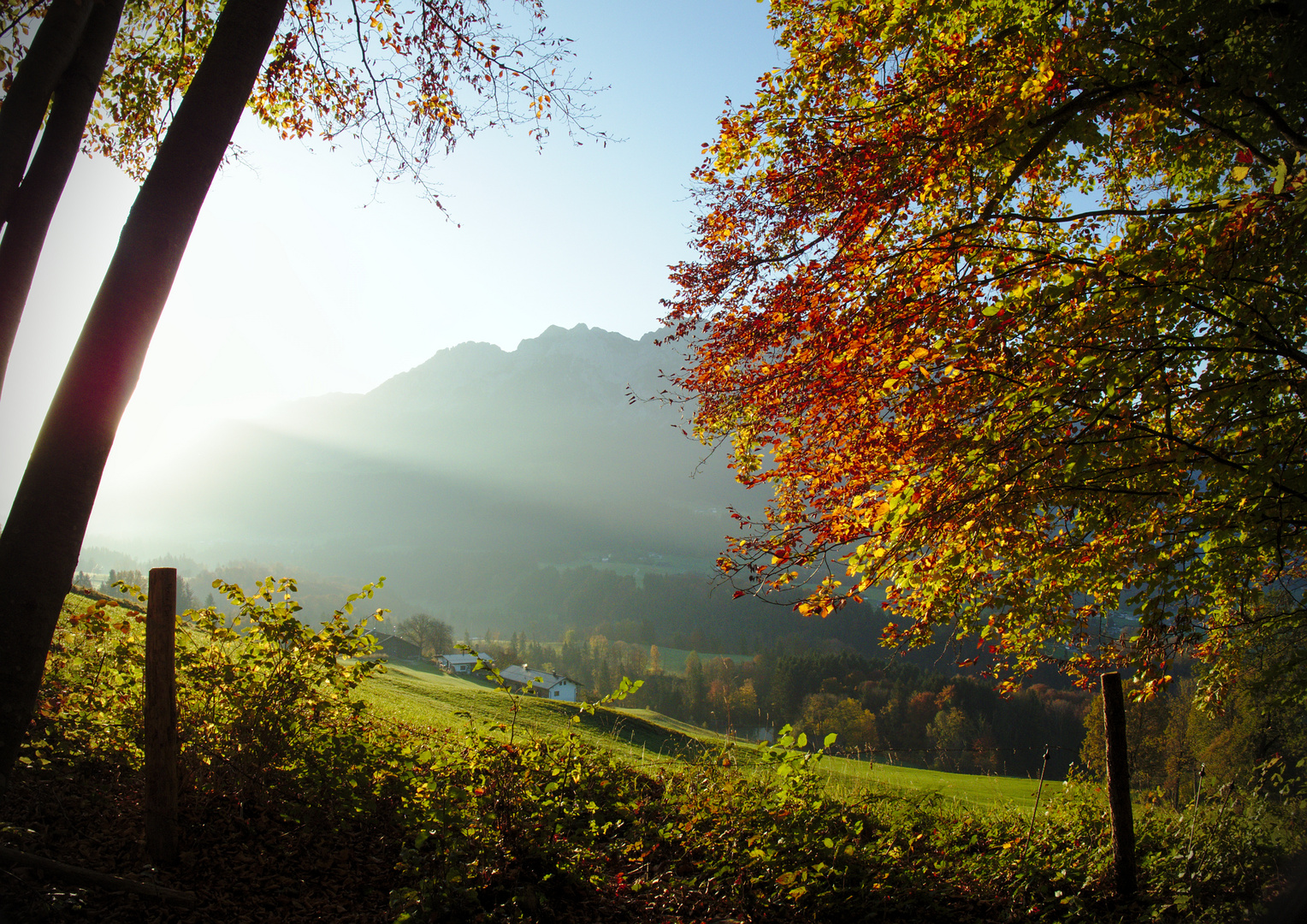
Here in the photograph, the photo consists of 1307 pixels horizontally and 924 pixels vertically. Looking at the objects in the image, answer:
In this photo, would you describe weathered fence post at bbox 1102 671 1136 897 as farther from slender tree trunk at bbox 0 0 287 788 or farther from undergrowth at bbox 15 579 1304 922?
slender tree trunk at bbox 0 0 287 788

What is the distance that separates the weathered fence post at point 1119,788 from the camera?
196 inches

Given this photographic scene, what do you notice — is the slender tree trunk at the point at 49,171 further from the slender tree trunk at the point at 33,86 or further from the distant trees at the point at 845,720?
the distant trees at the point at 845,720

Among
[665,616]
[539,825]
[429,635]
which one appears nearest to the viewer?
[539,825]

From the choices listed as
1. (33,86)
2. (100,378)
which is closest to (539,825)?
(100,378)

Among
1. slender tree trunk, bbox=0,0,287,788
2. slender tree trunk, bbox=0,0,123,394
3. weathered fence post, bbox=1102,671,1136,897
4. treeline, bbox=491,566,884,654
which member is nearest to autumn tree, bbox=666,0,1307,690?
weathered fence post, bbox=1102,671,1136,897

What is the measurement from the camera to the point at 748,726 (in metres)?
58.0

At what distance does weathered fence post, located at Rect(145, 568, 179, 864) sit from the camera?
13.1 feet

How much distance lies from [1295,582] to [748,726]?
54852mm

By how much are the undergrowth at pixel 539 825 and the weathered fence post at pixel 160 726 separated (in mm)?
755

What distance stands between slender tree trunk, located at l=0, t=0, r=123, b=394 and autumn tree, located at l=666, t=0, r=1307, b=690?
5.09 metres

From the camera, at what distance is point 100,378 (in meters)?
3.70

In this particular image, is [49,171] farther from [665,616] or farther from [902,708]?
[665,616]

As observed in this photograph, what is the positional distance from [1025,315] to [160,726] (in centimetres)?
681

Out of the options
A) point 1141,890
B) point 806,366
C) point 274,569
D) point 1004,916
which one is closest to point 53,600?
point 806,366
